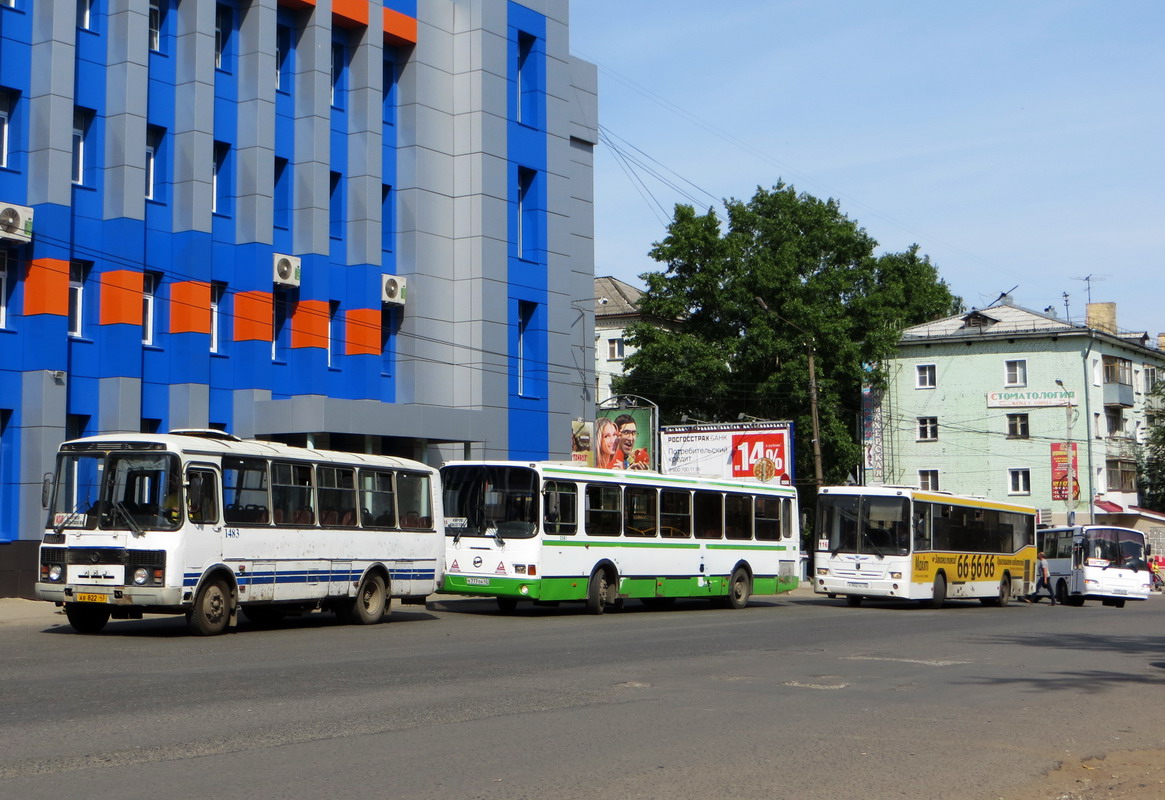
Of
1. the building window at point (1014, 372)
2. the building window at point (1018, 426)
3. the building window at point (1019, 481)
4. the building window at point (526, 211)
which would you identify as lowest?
the building window at point (1019, 481)

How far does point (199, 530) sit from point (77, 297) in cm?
1286

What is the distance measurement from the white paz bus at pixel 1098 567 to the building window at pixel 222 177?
27.5m

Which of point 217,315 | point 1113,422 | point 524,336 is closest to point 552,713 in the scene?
point 217,315

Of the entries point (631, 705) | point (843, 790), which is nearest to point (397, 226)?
point (631, 705)

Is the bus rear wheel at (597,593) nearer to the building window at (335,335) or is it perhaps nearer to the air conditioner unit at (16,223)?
the building window at (335,335)

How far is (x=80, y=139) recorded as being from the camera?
95.0 feet

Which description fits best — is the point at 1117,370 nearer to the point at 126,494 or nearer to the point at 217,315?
the point at 217,315

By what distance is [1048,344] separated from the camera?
230 feet

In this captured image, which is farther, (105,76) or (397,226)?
(397,226)

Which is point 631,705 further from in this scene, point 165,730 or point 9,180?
point 9,180

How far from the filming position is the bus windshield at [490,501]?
Answer: 2377 centimetres

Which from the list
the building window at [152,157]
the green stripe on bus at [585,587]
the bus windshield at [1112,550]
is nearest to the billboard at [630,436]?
the green stripe on bus at [585,587]

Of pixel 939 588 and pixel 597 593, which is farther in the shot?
pixel 939 588

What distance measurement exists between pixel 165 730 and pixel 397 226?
91.4 ft
